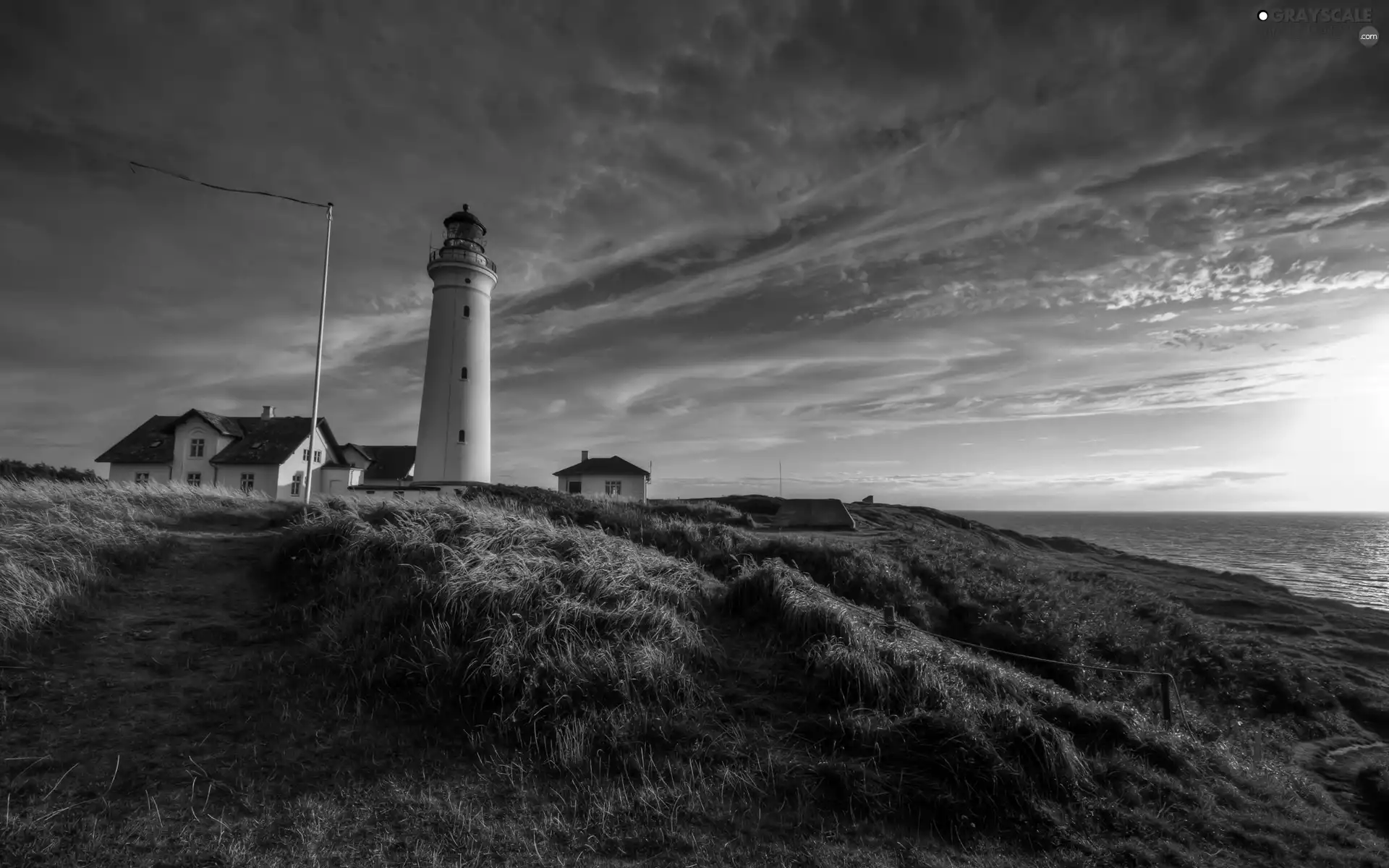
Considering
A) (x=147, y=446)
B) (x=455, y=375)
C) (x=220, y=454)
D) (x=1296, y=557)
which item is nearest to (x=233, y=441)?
(x=220, y=454)

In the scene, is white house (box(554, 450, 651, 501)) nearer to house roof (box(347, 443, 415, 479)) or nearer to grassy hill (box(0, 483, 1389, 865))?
house roof (box(347, 443, 415, 479))

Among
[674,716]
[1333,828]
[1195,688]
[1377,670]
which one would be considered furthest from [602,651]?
[1377,670]

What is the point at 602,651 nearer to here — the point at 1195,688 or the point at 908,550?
the point at 908,550

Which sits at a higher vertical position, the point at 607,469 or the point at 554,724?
the point at 607,469

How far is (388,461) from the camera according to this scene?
128 feet

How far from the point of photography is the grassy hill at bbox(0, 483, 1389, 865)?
4.68 meters

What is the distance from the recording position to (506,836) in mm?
4562

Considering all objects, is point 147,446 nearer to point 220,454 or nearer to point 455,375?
point 220,454

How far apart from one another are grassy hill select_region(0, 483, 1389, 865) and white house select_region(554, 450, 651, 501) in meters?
26.5

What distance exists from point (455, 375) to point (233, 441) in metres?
16.7

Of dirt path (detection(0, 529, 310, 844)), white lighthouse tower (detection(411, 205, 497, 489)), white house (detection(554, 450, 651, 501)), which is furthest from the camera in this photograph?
white house (detection(554, 450, 651, 501))

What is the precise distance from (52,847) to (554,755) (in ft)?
10.8

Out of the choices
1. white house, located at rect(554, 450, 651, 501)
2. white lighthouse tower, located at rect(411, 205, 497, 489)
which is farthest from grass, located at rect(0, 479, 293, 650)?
white house, located at rect(554, 450, 651, 501)

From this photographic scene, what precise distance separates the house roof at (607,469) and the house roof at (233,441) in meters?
14.5
